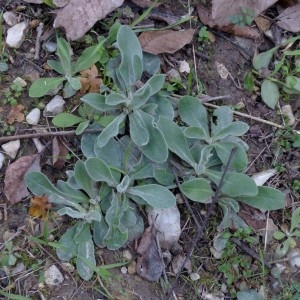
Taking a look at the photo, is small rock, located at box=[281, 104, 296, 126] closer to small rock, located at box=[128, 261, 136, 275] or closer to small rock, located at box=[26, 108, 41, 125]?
small rock, located at box=[128, 261, 136, 275]

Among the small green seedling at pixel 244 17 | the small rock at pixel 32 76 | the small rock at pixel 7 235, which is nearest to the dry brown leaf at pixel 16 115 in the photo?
the small rock at pixel 32 76

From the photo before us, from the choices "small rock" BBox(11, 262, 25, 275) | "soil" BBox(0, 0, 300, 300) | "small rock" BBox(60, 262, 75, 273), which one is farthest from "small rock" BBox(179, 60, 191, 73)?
"small rock" BBox(11, 262, 25, 275)

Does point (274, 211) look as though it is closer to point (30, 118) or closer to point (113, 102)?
point (113, 102)

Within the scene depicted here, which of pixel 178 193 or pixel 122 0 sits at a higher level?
pixel 122 0

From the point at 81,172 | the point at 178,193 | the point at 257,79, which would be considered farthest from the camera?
the point at 257,79

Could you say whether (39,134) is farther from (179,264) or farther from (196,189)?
(179,264)

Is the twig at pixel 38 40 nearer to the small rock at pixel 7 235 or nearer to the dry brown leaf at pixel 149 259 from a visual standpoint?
the small rock at pixel 7 235

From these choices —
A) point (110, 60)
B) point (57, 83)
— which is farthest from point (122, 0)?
point (57, 83)
